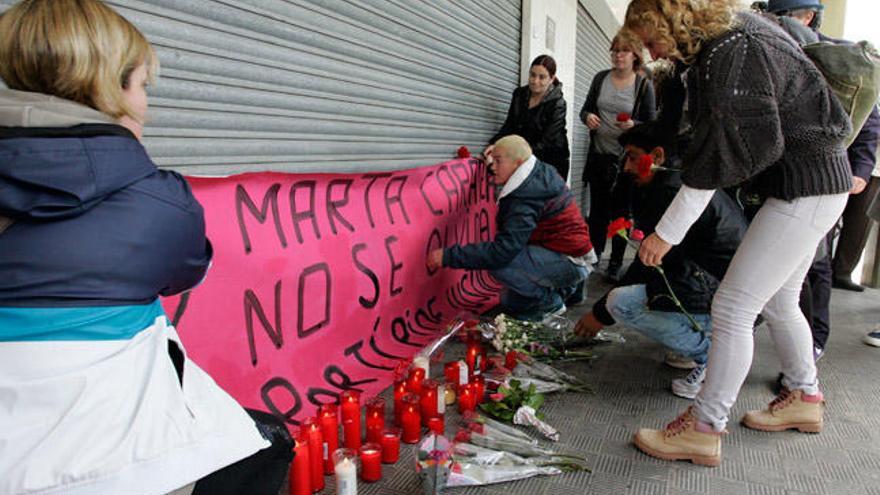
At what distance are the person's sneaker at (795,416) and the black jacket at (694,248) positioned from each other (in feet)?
1.76

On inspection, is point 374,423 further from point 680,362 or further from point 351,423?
point 680,362

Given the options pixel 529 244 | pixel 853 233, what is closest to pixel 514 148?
pixel 529 244

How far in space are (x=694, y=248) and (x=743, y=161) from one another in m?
0.96

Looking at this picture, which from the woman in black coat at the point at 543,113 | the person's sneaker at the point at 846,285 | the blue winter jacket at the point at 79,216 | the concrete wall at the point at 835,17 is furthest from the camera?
the concrete wall at the point at 835,17

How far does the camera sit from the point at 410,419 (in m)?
2.36

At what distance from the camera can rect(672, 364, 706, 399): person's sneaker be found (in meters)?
2.89

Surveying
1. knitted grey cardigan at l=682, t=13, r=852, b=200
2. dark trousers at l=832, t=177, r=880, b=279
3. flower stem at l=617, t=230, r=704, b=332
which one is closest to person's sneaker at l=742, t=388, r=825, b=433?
flower stem at l=617, t=230, r=704, b=332

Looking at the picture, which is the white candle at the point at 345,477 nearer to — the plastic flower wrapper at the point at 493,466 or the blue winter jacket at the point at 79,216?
the plastic flower wrapper at the point at 493,466

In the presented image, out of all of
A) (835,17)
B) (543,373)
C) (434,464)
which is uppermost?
(835,17)

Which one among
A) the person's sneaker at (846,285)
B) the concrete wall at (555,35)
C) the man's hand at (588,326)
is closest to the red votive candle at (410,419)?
the man's hand at (588,326)

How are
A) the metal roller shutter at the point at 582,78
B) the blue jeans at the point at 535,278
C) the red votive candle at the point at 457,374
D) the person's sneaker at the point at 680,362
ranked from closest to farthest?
the red votive candle at the point at 457,374 < the person's sneaker at the point at 680,362 < the blue jeans at the point at 535,278 < the metal roller shutter at the point at 582,78

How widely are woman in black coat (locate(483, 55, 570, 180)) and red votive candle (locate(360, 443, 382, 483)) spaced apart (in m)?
3.11

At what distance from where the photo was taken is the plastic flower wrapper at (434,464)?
196cm

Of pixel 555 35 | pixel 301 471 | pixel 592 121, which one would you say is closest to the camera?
pixel 301 471
